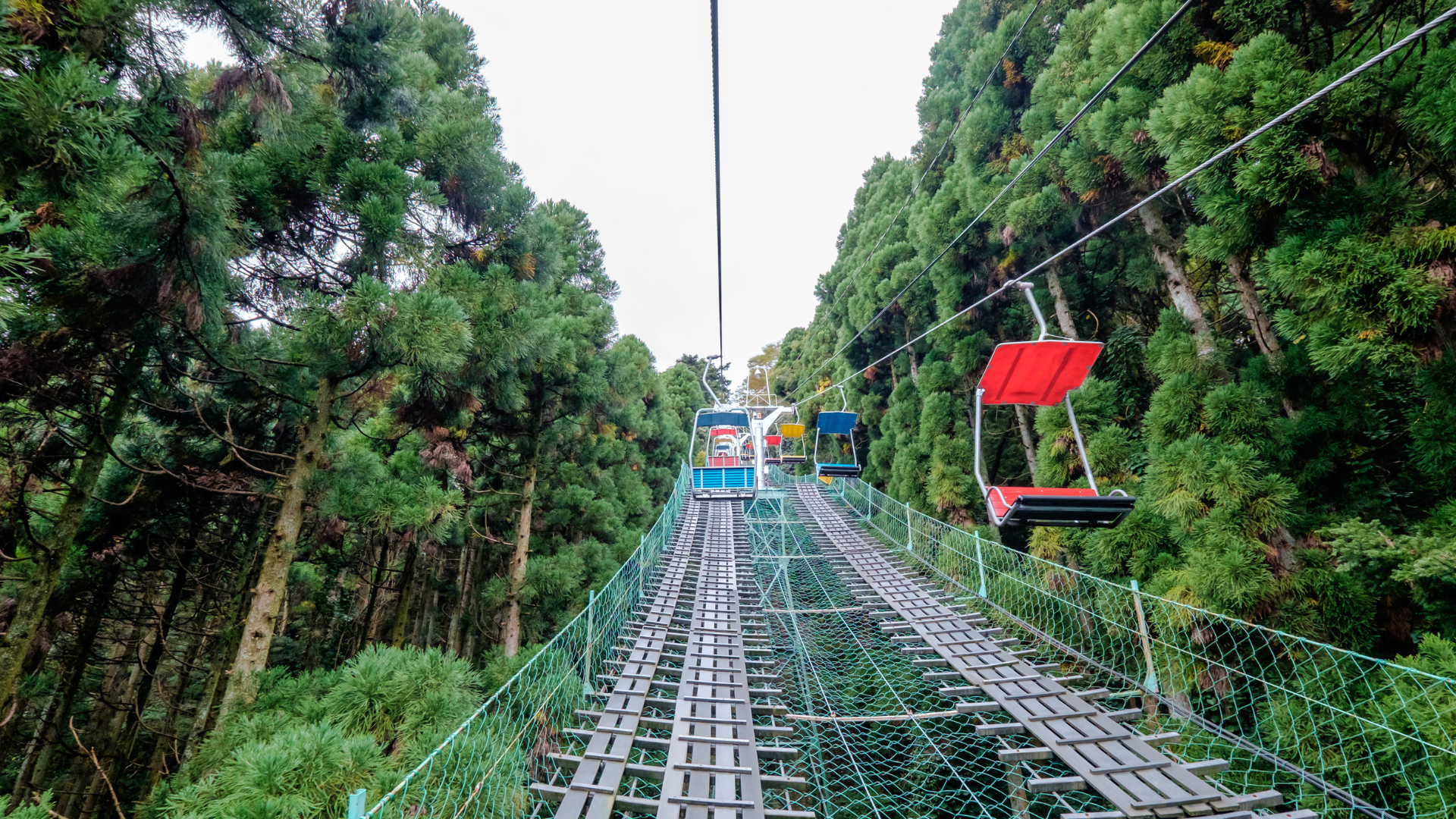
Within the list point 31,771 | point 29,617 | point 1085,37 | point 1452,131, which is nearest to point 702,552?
point 29,617

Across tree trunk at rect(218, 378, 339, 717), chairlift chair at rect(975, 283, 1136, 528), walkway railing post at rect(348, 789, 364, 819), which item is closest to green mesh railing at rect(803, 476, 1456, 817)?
chairlift chair at rect(975, 283, 1136, 528)

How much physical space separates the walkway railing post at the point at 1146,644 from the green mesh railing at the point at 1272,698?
1 centimetres

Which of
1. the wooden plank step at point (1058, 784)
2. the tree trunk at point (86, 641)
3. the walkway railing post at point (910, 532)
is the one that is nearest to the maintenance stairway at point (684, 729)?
the wooden plank step at point (1058, 784)

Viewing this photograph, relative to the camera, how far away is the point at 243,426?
4.33 metres

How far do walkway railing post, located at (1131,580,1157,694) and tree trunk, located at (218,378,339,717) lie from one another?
5.75 meters

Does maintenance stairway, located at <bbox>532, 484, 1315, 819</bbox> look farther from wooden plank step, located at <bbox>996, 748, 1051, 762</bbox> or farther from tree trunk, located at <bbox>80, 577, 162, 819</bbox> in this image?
tree trunk, located at <bbox>80, 577, 162, 819</bbox>

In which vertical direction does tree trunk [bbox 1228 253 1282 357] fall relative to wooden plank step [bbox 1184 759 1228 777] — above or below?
above

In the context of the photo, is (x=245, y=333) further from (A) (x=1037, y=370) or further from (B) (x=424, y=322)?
(A) (x=1037, y=370)

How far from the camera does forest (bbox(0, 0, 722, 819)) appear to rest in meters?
1.93

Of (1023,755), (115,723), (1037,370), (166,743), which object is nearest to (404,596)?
(166,743)

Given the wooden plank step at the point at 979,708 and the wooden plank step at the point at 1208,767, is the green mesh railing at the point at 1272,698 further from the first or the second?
the wooden plank step at the point at 979,708

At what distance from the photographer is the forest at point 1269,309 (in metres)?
2.12

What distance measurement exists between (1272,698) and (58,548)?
6974mm

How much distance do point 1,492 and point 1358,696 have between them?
7.94 meters
